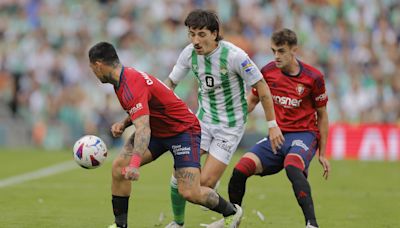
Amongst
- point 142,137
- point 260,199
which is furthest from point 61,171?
point 142,137

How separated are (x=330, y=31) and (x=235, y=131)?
1591 centimetres

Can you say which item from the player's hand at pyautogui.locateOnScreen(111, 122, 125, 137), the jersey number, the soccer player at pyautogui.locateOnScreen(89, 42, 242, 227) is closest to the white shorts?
the jersey number

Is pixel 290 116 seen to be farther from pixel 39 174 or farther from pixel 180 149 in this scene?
pixel 39 174

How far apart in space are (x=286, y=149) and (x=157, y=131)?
1533 millimetres

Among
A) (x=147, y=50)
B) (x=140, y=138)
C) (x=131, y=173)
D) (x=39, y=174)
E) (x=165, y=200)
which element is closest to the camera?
(x=131, y=173)

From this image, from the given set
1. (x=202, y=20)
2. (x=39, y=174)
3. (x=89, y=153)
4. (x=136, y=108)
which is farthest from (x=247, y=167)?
(x=39, y=174)

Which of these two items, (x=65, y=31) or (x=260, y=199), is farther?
(x=65, y=31)

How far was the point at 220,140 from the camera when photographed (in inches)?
378

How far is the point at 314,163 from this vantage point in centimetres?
1995

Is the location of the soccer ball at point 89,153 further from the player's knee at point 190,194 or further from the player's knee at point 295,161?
the player's knee at point 295,161

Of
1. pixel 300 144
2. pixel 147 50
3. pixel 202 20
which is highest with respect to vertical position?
pixel 202 20

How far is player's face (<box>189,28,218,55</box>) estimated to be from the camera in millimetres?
9125

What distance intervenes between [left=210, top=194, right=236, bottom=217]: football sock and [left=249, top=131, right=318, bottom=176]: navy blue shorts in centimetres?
80

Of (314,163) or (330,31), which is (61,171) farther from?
(330,31)
